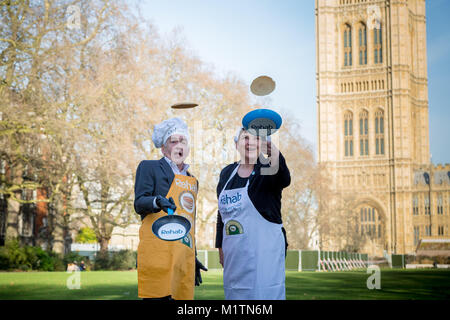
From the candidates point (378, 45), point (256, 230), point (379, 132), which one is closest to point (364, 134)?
point (379, 132)

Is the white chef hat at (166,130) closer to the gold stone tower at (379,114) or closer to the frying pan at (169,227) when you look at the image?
the frying pan at (169,227)

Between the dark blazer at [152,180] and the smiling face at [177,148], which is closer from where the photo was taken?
the dark blazer at [152,180]

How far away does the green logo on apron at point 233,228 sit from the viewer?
164 inches

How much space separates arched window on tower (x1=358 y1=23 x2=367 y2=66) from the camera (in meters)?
90.4

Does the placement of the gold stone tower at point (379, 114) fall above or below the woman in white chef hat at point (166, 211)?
above

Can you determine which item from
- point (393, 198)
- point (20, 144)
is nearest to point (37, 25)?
point (20, 144)

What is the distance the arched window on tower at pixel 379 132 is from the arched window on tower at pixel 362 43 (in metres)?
8.56

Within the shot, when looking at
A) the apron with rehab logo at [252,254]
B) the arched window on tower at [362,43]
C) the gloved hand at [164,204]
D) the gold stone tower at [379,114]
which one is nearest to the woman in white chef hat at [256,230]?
the apron with rehab logo at [252,254]

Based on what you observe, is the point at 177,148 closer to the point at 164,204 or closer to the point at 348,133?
the point at 164,204

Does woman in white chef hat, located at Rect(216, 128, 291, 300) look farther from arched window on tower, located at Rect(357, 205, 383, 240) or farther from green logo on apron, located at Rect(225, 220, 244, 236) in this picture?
arched window on tower, located at Rect(357, 205, 383, 240)

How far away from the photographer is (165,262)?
418 centimetres

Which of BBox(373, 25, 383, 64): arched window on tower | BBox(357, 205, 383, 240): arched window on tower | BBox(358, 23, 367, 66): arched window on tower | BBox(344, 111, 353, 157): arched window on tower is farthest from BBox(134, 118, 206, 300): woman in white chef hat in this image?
BBox(373, 25, 383, 64): arched window on tower
